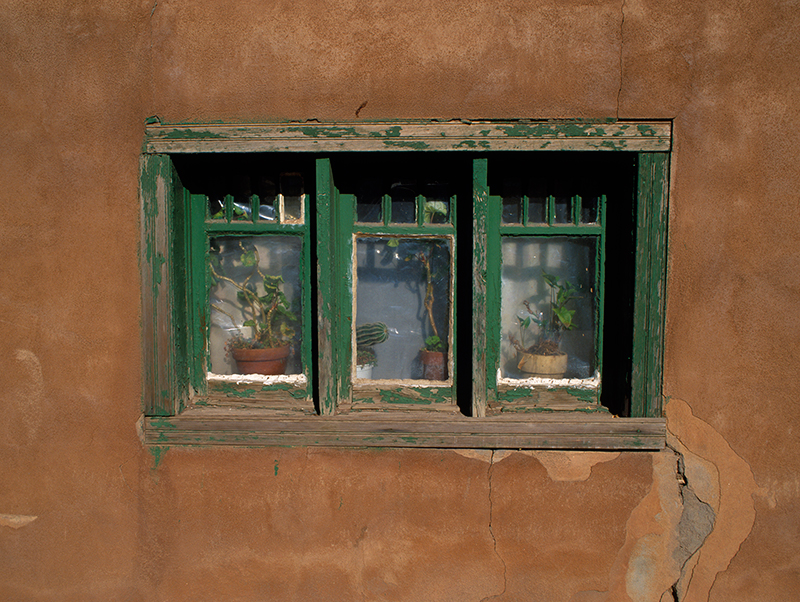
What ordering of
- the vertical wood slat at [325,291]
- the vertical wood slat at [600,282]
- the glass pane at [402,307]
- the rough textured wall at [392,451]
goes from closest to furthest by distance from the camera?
the rough textured wall at [392,451], the vertical wood slat at [325,291], the vertical wood slat at [600,282], the glass pane at [402,307]

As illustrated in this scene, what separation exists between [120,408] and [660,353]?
2.45 metres

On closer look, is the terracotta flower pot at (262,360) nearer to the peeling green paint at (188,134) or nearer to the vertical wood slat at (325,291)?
the vertical wood slat at (325,291)

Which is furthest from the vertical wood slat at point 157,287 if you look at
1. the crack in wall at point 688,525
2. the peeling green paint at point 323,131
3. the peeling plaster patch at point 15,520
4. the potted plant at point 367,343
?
the crack in wall at point 688,525

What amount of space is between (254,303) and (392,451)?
1.00 meters

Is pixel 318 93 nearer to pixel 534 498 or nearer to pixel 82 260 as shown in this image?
pixel 82 260

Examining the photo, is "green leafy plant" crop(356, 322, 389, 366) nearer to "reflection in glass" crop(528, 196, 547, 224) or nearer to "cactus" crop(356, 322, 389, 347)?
"cactus" crop(356, 322, 389, 347)

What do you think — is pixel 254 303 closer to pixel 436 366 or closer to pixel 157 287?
pixel 157 287

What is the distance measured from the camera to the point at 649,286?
226cm

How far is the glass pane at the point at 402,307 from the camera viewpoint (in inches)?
101

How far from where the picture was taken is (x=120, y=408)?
7.84 feet

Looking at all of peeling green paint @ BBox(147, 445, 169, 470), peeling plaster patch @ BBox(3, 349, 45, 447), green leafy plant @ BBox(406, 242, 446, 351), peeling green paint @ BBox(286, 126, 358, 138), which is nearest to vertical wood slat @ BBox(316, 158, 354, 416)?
peeling green paint @ BBox(286, 126, 358, 138)

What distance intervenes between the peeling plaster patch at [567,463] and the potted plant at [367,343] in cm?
85

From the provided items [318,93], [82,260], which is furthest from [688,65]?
[82,260]

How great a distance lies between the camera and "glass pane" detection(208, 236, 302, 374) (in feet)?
8.45
